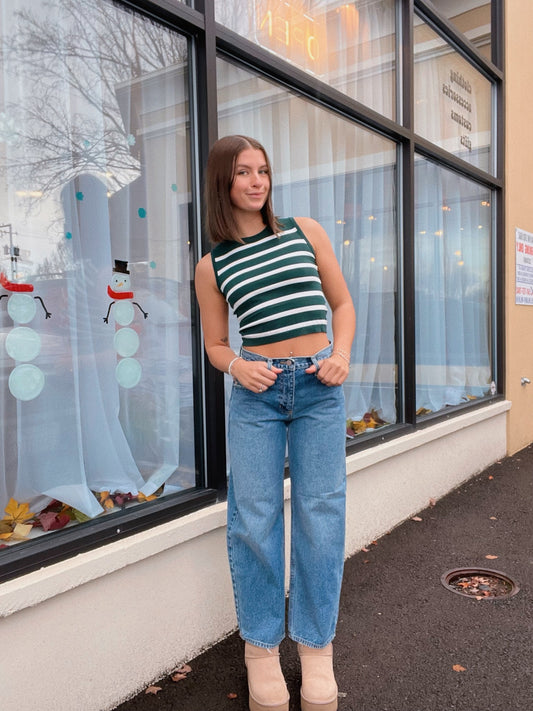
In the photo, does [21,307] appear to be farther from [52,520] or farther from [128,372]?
[52,520]

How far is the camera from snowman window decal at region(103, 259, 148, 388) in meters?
2.34

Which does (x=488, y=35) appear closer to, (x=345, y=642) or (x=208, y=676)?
(x=345, y=642)

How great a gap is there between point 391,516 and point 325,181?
2.02 meters

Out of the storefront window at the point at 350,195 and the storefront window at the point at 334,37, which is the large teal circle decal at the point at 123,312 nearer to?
the storefront window at the point at 350,195

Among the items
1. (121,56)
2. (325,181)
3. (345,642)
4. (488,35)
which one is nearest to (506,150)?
(488,35)

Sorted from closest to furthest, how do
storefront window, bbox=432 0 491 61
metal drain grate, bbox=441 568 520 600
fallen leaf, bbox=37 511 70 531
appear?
fallen leaf, bbox=37 511 70 531
metal drain grate, bbox=441 568 520 600
storefront window, bbox=432 0 491 61

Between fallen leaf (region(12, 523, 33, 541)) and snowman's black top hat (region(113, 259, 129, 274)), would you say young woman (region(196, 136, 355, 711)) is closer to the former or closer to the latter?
snowman's black top hat (region(113, 259, 129, 274))

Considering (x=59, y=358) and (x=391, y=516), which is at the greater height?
(x=59, y=358)

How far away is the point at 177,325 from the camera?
2564 millimetres

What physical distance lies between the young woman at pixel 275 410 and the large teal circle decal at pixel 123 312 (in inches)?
15.5

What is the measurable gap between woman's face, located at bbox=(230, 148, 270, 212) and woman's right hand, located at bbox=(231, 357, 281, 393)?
0.51 metres

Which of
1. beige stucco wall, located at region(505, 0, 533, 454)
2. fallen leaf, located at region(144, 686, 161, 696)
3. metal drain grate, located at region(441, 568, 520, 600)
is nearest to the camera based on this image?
fallen leaf, located at region(144, 686, 161, 696)

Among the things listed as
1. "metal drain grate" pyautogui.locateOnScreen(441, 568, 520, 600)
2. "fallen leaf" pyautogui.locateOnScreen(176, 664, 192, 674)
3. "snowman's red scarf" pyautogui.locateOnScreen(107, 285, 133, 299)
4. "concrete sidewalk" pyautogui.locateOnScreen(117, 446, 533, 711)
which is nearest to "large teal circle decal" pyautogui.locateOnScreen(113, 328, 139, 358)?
"snowman's red scarf" pyautogui.locateOnScreen(107, 285, 133, 299)

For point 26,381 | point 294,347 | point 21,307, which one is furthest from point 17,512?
point 294,347
